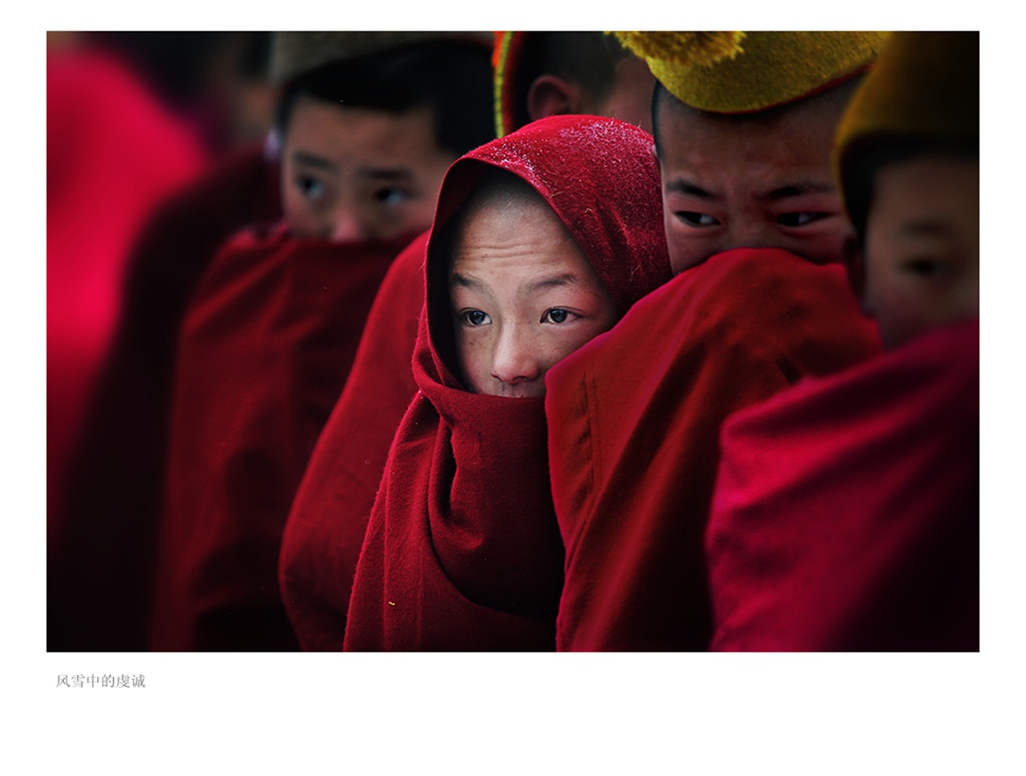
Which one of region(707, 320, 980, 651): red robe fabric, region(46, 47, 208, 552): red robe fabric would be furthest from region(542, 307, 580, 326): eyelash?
region(46, 47, 208, 552): red robe fabric

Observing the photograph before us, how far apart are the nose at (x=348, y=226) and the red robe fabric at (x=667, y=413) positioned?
0.36 metres

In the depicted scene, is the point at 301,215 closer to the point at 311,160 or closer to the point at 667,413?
the point at 311,160

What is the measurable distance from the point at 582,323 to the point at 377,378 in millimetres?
319

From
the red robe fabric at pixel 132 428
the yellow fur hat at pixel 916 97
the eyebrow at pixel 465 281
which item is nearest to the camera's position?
the yellow fur hat at pixel 916 97

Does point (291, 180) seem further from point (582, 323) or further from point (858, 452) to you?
point (858, 452)

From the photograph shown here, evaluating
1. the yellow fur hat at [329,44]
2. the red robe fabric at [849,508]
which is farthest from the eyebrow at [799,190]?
the yellow fur hat at [329,44]

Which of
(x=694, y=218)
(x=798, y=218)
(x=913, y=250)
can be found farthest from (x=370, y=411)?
(x=913, y=250)

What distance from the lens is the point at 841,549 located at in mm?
1146

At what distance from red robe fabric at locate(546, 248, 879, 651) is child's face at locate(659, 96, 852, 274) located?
3 centimetres

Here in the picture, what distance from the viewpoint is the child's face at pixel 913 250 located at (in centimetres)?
116

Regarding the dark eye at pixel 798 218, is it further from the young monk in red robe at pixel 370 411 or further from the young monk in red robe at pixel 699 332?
the young monk in red robe at pixel 370 411

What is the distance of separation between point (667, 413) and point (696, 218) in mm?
262

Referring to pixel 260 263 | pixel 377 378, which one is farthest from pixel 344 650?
pixel 260 263

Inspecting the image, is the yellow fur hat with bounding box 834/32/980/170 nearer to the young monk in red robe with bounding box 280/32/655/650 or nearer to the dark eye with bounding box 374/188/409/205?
the young monk in red robe with bounding box 280/32/655/650
